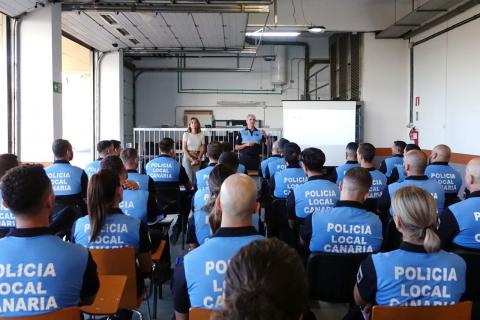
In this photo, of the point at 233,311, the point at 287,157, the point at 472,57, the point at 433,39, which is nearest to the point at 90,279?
the point at 233,311

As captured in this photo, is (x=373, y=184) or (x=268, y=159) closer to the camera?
(x=373, y=184)

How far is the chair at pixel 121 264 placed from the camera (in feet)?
7.68

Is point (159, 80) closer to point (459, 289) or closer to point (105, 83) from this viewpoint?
point (105, 83)

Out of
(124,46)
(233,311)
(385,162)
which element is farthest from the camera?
(124,46)

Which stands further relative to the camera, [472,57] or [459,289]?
[472,57]

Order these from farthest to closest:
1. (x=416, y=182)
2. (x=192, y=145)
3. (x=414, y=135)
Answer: (x=414, y=135) → (x=192, y=145) → (x=416, y=182)

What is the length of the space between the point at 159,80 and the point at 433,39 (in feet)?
29.8

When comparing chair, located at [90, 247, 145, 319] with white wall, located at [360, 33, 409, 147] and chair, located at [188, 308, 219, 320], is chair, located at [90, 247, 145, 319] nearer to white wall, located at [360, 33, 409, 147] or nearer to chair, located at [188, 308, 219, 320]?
chair, located at [188, 308, 219, 320]

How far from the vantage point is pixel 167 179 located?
17.4 ft

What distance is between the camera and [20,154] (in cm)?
692

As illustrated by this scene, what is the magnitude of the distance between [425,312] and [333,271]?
740 millimetres

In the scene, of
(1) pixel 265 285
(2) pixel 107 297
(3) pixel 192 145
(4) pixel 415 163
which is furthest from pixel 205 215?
(3) pixel 192 145

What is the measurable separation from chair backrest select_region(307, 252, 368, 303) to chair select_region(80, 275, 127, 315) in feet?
3.35

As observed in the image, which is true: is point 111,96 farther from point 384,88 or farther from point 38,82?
point 384,88
